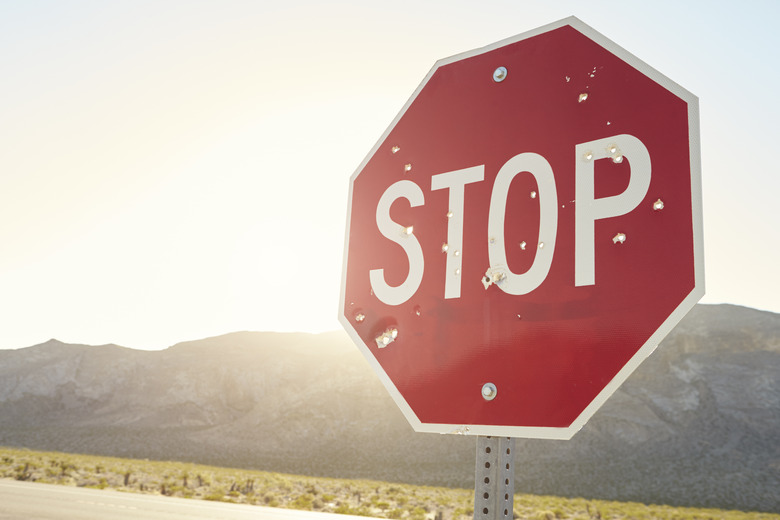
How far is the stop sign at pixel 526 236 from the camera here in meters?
1.34

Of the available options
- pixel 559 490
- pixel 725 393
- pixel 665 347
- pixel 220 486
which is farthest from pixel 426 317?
pixel 665 347

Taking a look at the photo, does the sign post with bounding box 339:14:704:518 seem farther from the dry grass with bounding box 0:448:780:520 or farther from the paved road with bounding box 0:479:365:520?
the dry grass with bounding box 0:448:780:520

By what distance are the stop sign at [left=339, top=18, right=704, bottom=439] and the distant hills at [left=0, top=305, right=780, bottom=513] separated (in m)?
41.3

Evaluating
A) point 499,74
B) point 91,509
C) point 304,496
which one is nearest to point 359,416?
point 304,496

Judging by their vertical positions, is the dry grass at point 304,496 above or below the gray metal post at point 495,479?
below

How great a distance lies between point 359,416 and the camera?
2227 inches

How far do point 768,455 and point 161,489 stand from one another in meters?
44.1

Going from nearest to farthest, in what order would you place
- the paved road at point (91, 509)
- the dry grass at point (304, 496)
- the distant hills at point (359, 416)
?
the paved road at point (91, 509), the dry grass at point (304, 496), the distant hills at point (359, 416)

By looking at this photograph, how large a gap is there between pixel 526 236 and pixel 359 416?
57.0 m

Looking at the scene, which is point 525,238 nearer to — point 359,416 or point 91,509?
point 91,509

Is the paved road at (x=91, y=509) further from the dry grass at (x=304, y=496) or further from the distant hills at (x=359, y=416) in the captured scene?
the distant hills at (x=359, y=416)

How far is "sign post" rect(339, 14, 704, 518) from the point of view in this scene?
4.40 feet

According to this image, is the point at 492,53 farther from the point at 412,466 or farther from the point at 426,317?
the point at 412,466

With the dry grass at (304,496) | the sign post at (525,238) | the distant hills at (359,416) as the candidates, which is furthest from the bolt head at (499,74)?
the distant hills at (359,416)
